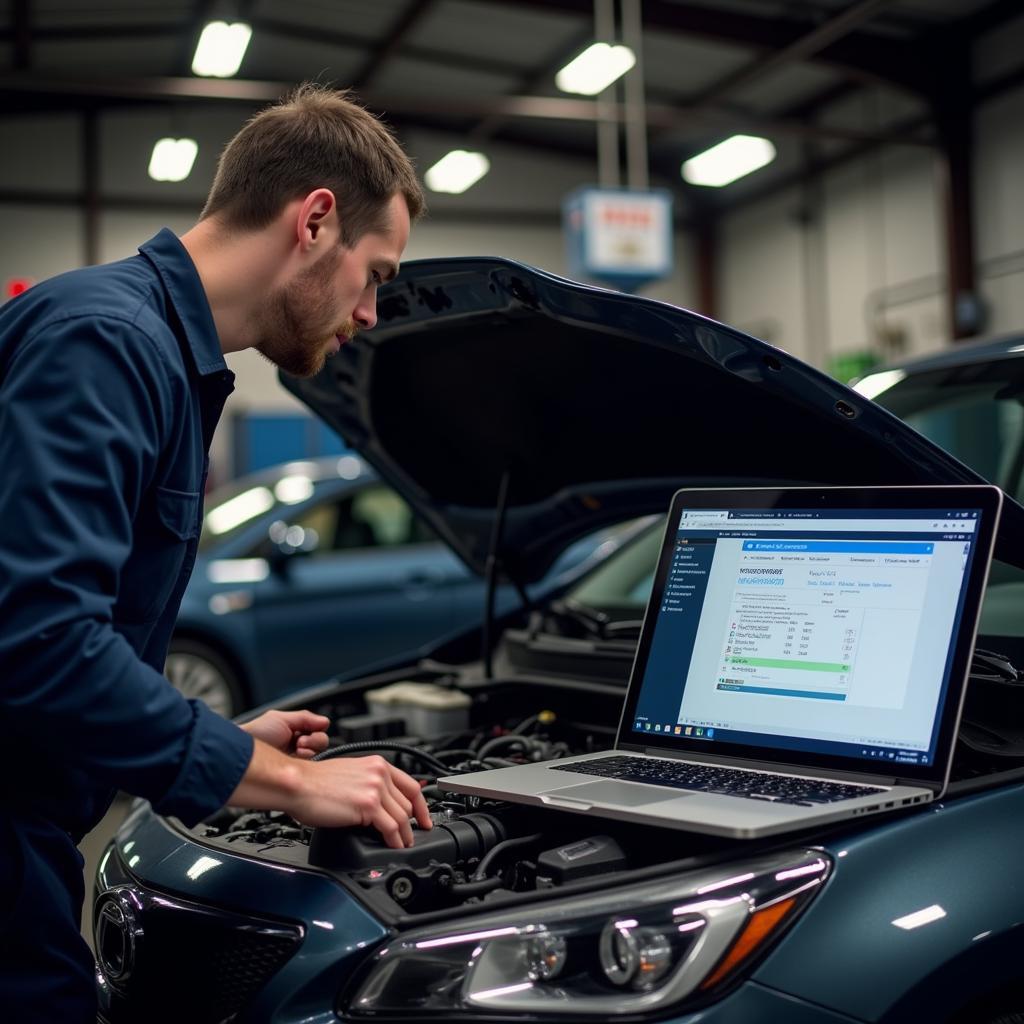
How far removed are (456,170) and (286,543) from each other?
27.7 feet

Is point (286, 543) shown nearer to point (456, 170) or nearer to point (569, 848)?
point (569, 848)

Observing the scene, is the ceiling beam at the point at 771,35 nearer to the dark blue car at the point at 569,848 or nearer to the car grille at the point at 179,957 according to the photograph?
the dark blue car at the point at 569,848

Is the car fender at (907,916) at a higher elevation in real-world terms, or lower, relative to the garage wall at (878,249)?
lower

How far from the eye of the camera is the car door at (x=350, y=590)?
224 inches

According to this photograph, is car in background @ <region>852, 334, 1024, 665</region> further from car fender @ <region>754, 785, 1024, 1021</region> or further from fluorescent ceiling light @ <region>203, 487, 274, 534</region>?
fluorescent ceiling light @ <region>203, 487, 274, 534</region>

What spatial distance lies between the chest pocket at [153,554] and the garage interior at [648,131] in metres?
8.36

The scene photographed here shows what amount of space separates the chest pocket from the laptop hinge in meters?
0.75

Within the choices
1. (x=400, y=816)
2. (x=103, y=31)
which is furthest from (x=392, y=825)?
(x=103, y=31)

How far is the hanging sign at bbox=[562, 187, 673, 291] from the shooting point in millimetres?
9586

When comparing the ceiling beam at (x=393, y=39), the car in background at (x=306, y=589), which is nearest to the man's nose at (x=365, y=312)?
the car in background at (x=306, y=589)

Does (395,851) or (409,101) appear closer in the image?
(395,851)

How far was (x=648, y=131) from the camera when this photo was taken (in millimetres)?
14016

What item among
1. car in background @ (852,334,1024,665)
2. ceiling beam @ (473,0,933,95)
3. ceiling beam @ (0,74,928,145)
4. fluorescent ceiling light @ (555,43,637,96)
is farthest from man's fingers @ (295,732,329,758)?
ceiling beam @ (473,0,933,95)

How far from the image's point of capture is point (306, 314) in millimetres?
1526
